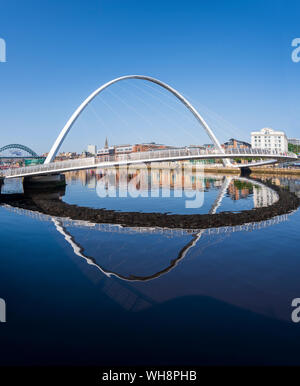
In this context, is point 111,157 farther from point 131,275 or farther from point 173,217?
point 131,275

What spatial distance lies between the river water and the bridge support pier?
20.3m

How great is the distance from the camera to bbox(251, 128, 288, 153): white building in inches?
4488

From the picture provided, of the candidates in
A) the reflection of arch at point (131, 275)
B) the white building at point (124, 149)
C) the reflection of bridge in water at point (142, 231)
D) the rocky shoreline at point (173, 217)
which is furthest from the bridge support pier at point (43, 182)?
the white building at point (124, 149)

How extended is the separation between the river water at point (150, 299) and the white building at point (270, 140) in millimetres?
112798

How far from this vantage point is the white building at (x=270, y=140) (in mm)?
114000

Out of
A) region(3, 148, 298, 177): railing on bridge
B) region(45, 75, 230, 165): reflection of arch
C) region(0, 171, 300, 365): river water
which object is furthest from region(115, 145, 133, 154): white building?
region(0, 171, 300, 365): river water

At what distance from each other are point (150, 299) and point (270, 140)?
12356cm

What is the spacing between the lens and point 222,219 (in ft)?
52.7

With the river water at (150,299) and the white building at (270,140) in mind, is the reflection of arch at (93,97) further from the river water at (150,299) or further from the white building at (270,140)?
the white building at (270,140)

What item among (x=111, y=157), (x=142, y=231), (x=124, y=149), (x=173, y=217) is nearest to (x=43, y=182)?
(x=111, y=157)

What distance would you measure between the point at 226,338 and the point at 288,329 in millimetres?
1342

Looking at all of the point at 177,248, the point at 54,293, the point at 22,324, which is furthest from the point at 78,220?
the point at 22,324

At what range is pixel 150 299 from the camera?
6758mm
